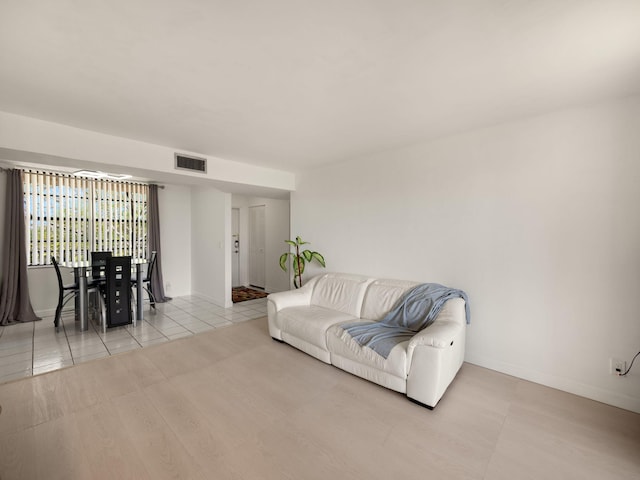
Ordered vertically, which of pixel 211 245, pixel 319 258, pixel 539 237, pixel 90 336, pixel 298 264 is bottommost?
pixel 90 336

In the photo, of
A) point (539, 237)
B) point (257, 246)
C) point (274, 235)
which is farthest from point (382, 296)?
point (257, 246)

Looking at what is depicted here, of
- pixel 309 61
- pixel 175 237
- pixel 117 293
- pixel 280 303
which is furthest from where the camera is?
pixel 175 237

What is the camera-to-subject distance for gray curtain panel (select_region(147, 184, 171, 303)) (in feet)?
18.9

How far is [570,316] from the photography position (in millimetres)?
2592

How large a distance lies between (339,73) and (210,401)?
2.79 meters

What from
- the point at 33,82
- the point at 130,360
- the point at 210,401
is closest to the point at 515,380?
the point at 210,401

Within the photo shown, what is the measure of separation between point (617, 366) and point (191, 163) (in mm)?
4914

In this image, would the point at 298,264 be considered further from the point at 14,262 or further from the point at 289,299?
the point at 14,262

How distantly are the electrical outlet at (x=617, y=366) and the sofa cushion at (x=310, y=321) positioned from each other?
2.30m

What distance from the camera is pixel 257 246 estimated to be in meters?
7.18

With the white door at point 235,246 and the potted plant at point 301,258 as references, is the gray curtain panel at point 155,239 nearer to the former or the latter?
the white door at point 235,246

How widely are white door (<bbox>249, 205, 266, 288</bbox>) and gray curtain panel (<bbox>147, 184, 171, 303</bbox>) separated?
84.6 inches

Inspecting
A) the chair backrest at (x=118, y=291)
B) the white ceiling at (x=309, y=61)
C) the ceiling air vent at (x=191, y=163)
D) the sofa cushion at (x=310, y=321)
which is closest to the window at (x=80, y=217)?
the chair backrest at (x=118, y=291)

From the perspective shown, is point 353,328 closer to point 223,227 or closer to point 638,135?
point 638,135
